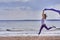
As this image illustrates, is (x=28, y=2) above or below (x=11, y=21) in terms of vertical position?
above

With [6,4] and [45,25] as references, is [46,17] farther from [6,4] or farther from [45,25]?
[6,4]

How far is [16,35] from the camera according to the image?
2004 millimetres

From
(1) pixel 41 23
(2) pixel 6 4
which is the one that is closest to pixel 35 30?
(1) pixel 41 23

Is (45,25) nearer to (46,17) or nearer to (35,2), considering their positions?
(46,17)

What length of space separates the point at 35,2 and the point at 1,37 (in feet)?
1.47

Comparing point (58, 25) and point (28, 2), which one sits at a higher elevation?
point (28, 2)

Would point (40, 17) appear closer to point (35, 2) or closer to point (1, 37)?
point (35, 2)

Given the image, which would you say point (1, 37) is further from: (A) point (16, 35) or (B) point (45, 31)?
(B) point (45, 31)

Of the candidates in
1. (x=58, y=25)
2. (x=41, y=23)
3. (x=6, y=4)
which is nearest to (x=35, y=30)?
(x=41, y=23)

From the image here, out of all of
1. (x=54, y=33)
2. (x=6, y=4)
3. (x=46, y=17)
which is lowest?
(x=54, y=33)

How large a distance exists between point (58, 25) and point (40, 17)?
0.18 metres

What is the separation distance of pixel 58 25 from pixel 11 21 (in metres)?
0.43

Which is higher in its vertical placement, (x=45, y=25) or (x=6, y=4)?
(x=6, y=4)

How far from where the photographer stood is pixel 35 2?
2.09m
